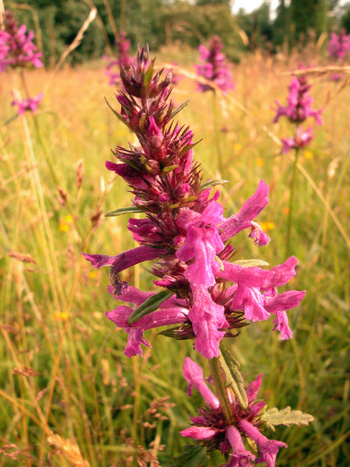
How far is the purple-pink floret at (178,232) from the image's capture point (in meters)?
0.83

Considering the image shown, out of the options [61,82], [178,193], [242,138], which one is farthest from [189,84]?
[178,193]

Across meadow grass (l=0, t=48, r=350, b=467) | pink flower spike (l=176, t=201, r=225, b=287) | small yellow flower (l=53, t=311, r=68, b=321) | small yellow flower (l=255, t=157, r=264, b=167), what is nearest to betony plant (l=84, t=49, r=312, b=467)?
pink flower spike (l=176, t=201, r=225, b=287)

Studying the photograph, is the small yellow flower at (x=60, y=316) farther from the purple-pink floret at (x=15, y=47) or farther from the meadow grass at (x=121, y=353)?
the purple-pink floret at (x=15, y=47)

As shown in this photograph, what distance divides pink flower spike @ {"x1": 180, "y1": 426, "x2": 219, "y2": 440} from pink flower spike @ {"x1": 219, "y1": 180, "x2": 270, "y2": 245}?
1.83ft

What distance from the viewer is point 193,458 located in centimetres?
99

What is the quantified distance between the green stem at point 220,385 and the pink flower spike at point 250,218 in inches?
13.6

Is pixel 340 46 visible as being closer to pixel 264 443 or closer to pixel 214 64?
pixel 214 64

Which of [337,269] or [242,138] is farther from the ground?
[242,138]

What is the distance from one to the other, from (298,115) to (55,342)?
2.40 m

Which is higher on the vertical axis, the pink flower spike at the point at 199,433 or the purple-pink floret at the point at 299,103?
the purple-pink floret at the point at 299,103

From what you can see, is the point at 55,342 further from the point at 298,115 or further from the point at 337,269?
the point at 298,115

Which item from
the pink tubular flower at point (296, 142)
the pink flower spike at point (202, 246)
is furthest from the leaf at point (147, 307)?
the pink tubular flower at point (296, 142)

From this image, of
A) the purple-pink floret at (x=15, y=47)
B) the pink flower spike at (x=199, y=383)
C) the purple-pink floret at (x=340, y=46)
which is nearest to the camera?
the pink flower spike at (x=199, y=383)

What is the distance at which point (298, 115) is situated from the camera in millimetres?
2691
